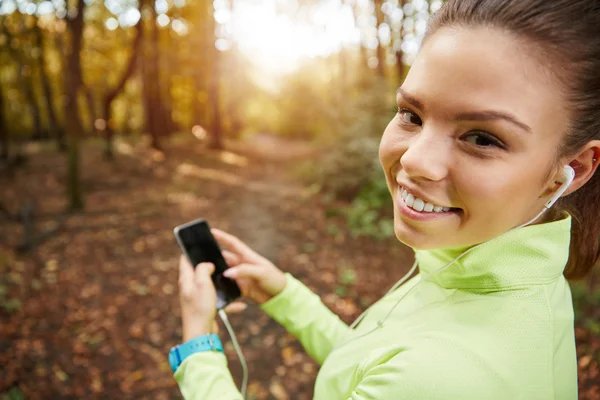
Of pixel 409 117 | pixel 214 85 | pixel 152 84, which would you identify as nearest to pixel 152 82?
pixel 152 84

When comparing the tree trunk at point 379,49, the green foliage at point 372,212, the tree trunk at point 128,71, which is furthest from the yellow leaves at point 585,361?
the tree trunk at point 128,71

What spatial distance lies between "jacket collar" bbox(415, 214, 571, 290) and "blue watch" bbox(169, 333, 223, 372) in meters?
1.01

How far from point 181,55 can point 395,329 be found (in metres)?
20.4

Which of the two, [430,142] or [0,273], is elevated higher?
[430,142]

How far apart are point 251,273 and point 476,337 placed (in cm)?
119

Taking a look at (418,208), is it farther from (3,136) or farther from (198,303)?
(3,136)

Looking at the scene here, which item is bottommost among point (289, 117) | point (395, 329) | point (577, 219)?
point (289, 117)

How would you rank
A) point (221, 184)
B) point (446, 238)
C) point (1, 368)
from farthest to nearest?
point (221, 184) → point (1, 368) → point (446, 238)

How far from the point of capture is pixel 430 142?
1.06 meters

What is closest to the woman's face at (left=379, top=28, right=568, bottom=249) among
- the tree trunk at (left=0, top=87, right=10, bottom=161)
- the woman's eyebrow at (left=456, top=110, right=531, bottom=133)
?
the woman's eyebrow at (left=456, top=110, right=531, bottom=133)

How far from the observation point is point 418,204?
3.67ft

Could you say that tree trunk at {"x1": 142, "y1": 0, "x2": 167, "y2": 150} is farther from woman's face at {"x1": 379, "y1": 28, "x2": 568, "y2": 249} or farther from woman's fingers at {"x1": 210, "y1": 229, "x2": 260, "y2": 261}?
woman's face at {"x1": 379, "y1": 28, "x2": 568, "y2": 249}

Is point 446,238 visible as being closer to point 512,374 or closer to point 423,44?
point 512,374

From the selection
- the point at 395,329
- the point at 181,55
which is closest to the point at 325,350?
the point at 395,329
